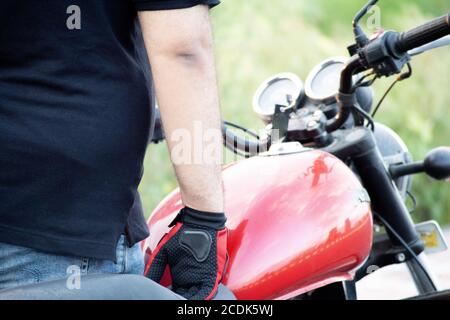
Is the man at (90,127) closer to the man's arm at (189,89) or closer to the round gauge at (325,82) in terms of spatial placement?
the man's arm at (189,89)

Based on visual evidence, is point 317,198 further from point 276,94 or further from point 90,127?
point 276,94

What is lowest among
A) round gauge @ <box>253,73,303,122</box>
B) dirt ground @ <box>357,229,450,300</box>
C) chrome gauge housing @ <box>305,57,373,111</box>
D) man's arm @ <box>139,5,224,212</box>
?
dirt ground @ <box>357,229,450,300</box>

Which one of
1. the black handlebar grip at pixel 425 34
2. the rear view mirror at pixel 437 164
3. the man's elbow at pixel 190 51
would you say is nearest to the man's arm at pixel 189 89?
the man's elbow at pixel 190 51

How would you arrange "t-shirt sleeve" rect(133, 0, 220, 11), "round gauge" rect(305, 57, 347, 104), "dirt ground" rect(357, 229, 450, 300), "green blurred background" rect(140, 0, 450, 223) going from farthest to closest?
1. "green blurred background" rect(140, 0, 450, 223)
2. "dirt ground" rect(357, 229, 450, 300)
3. "round gauge" rect(305, 57, 347, 104)
4. "t-shirt sleeve" rect(133, 0, 220, 11)

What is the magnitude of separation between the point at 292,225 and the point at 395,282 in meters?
2.75

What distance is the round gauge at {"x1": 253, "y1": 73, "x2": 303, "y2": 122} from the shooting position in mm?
2465

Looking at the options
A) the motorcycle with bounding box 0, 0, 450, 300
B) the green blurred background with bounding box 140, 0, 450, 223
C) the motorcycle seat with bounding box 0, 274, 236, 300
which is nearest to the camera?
the motorcycle seat with bounding box 0, 274, 236, 300

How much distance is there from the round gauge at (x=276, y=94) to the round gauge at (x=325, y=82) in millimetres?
39

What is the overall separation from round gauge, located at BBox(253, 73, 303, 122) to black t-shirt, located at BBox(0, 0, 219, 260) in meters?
0.86

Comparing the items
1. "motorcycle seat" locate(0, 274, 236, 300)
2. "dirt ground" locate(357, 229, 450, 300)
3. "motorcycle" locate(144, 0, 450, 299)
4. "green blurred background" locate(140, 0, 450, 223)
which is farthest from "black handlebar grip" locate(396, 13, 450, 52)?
"green blurred background" locate(140, 0, 450, 223)

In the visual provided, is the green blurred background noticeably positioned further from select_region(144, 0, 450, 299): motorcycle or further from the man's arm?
the man's arm

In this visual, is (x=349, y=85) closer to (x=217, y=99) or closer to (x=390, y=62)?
(x=390, y=62)

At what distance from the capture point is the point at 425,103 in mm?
7723
